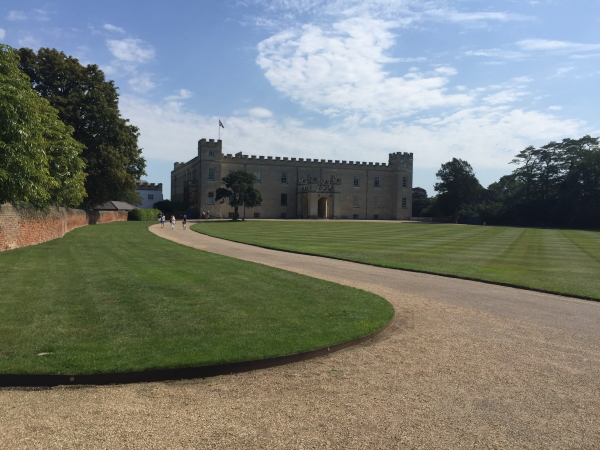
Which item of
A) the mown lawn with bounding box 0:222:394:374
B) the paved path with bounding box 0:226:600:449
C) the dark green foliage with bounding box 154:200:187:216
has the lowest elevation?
the paved path with bounding box 0:226:600:449

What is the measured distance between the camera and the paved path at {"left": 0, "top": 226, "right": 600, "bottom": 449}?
3.98 metres

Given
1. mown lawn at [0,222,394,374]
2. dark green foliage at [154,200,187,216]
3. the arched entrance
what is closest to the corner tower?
dark green foliage at [154,200,187,216]

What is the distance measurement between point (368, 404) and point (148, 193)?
9603 cm

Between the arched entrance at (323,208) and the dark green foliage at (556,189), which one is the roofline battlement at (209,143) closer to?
the arched entrance at (323,208)

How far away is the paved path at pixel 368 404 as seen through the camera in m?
3.98

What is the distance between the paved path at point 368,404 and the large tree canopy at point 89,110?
121ft

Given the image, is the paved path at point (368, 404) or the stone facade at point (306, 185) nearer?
the paved path at point (368, 404)

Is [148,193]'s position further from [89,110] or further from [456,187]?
[456,187]

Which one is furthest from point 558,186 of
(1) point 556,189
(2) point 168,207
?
(2) point 168,207

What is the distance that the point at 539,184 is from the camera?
243ft

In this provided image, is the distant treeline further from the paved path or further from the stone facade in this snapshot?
the paved path

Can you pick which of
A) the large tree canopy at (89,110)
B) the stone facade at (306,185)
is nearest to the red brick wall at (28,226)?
the large tree canopy at (89,110)

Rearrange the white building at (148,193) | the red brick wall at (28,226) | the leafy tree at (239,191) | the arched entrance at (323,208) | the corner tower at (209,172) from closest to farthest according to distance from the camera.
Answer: the red brick wall at (28,226)
the leafy tree at (239,191)
the corner tower at (209,172)
the arched entrance at (323,208)
the white building at (148,193)

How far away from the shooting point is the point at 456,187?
8381cm
